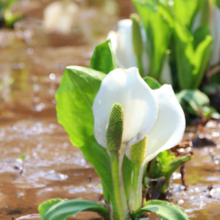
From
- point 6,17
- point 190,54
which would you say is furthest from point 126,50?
point 6,17

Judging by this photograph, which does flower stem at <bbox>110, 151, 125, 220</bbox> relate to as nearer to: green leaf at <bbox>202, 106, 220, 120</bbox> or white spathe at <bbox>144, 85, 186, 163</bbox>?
white spathe at <bbox>144, 85, 186, 163</bbox>

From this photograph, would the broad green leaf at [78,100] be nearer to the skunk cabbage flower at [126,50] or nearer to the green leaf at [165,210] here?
the green leaf at [165,210]

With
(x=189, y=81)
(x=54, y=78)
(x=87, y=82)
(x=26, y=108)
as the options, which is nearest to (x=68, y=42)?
(x=54, y=78)

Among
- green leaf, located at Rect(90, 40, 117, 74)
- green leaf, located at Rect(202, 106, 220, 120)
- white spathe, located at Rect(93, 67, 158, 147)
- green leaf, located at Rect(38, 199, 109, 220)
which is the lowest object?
green leaf, located at Rect(202, 106, 220, 120)

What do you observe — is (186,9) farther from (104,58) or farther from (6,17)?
(6,17)

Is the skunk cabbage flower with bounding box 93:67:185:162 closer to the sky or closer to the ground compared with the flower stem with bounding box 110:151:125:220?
closer to the sky

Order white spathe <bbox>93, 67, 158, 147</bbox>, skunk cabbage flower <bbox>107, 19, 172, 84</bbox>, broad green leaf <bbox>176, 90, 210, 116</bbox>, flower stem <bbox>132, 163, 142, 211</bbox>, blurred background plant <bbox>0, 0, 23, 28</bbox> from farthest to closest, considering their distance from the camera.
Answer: blurred background plant <bbox>0, 0, 23, 28</bbox> → skunk cabbage flower <bbox>107, 19, 172, 84</bbox> → broad green leaf <bbox>176, 90, 210, 116</bbox> → flower stem <bbox>132, 163, 142, 211</bbox> → white spathe <bbox>93, 67, 158, 147</bbox>

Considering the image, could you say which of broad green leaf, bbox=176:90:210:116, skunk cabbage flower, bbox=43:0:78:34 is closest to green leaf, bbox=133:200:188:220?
broad green leaf, bbox=176:90:210:116

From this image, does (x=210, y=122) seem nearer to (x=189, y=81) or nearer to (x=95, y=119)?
(x=189, y=81)
